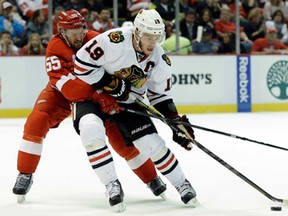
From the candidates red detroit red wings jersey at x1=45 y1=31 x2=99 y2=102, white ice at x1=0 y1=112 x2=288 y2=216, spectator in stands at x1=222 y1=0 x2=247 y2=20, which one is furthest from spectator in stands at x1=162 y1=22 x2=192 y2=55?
red detroit red wings jersey at x1=45 y1=31 x2=99 y2=102

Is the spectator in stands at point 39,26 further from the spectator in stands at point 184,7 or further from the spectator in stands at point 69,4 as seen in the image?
the spectator in stands at point 184,7

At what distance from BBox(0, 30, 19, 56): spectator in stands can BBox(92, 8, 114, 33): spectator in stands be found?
105cm

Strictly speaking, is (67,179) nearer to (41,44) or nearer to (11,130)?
(11,130)

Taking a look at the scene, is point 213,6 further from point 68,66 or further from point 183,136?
point 183,136

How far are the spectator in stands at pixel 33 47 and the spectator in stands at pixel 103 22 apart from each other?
755 millimetres

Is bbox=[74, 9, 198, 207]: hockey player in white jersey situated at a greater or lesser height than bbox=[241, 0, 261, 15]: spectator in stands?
greater

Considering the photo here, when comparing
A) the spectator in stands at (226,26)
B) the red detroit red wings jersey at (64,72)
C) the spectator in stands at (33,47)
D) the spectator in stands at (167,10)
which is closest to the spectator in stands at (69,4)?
the spectator in stands at (33,47)

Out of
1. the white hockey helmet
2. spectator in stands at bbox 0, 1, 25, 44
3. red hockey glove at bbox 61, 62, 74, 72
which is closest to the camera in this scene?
the white hockey helmet

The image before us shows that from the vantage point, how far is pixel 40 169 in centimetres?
541

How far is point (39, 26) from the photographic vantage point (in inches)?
386

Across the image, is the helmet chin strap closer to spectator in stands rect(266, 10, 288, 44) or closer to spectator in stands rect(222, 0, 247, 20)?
spectator in stands rect(222, 0, 247, 20)

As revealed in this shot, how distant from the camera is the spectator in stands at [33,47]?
31.7 ft

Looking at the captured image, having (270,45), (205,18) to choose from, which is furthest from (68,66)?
(270,45)

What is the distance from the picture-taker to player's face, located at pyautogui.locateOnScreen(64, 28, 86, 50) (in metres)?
4.43
